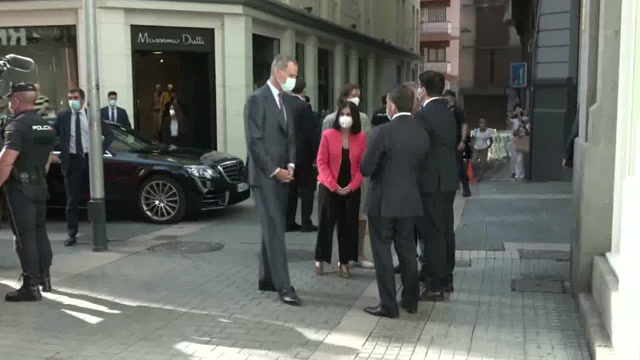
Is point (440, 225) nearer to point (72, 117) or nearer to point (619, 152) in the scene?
point (619, 152)

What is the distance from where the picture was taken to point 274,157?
604 cm

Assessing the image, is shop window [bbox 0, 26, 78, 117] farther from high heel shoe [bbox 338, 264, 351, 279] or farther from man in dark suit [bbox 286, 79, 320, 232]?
high heel shoe [bbox 338, 264, 351, 279]

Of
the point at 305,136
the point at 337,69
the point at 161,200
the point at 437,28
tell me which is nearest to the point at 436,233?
the point at 305,136

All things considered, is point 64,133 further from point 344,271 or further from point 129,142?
point 344,271

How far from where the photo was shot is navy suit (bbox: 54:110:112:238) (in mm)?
8766

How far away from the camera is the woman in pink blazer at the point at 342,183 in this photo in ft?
22.8

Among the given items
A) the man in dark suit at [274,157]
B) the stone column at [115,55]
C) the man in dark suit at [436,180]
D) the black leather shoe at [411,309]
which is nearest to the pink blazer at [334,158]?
the man in dark suit at [274,157]

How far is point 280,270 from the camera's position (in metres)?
6.14

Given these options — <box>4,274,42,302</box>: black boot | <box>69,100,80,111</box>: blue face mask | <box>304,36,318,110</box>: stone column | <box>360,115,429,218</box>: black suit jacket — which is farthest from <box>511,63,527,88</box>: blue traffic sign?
<box>4,274,42,302</box>: black boot

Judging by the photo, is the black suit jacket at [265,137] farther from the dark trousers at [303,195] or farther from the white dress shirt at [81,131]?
the white dress shirt at [81,131]

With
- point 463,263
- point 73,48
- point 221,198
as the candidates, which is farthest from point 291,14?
point 463,263

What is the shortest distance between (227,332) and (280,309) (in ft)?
2.30

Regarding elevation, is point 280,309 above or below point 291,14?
below

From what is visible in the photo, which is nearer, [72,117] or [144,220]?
[72,117]
